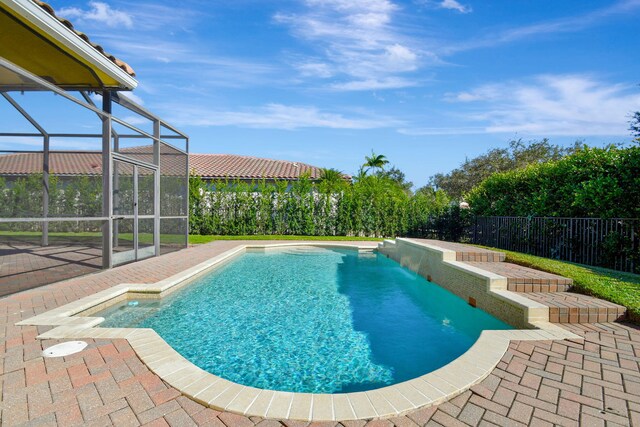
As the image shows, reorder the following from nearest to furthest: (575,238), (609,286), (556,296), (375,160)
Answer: (556,296) < (609,286) < (575,238) < (375,160)

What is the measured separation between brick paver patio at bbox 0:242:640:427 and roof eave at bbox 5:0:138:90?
405cm

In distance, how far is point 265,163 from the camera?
29188mm

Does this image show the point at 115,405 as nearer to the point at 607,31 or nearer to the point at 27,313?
the point at 27,313

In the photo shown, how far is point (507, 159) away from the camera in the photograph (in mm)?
27844

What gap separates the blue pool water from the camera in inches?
148

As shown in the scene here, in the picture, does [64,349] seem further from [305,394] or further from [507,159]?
[507,159]

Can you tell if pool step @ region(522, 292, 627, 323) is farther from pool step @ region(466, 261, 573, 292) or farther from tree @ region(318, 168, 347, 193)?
tree @ region(318, 168, 347, 193)

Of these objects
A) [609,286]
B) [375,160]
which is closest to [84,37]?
[609,286]

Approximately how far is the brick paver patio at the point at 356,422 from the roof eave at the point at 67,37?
159 inches

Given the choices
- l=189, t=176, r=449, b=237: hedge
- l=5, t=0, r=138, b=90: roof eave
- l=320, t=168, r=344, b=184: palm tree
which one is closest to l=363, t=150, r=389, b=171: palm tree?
l=320, t=168, r=344, b=184: palm tree

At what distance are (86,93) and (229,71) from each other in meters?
6.16

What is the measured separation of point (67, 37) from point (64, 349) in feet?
15.6

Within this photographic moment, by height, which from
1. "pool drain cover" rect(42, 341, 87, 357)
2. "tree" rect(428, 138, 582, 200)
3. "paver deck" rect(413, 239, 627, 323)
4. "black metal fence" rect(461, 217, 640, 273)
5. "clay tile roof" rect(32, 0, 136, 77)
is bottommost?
"pool drain cover" rect(42, 341, 87, 357)

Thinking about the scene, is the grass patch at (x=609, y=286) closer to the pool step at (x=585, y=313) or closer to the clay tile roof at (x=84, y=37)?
the pool step at (x=585, y=313)
